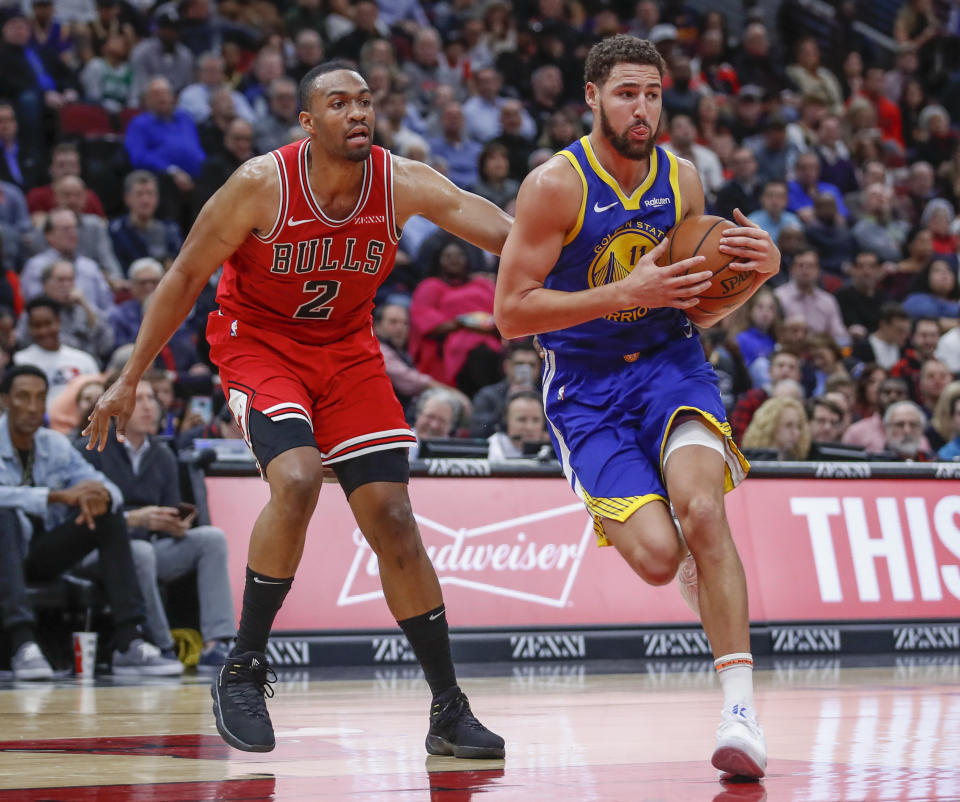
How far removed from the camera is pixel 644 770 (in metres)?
3.71

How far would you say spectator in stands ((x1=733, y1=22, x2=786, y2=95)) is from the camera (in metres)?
17.7

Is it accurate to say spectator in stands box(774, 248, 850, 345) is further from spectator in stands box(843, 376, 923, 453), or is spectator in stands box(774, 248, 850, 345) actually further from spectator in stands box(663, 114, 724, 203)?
spectator in stands box(843, 376, 923, 453)

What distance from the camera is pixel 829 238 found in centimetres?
1495

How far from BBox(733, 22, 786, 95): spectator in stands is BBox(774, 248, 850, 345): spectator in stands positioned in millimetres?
4980

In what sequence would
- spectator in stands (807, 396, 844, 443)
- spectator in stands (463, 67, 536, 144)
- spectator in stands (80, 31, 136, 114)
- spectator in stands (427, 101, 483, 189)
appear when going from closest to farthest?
spectator in stands (807, 396, 844, 443) → spectator in stands (80, 31, 136, 114) → spectator in stands (427, 101, 483, 189) → spectator in stands (463, 67, 536, 144)

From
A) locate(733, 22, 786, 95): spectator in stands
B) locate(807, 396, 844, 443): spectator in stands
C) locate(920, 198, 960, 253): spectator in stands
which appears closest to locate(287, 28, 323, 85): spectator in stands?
locate(807, 396, 844, 443): spectator in stands

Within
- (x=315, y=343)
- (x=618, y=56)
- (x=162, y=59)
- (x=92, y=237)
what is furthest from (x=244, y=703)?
(x=162, y=59)

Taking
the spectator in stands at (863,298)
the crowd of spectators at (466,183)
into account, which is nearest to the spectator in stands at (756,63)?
the crowd of spectators at (466,183)

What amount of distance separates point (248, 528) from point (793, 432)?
12.6 feet

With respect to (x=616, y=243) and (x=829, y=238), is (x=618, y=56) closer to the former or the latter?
(x=616, y=243)

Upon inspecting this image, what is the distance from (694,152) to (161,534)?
339 inches

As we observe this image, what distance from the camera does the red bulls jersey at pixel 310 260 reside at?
4.35 m

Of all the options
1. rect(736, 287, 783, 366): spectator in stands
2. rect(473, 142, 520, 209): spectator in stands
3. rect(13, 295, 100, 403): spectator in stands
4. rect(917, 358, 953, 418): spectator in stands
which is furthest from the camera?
rect(473, 142, 520, 209): spectator in stands

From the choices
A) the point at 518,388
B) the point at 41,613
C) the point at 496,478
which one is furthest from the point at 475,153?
the point at 41,613
